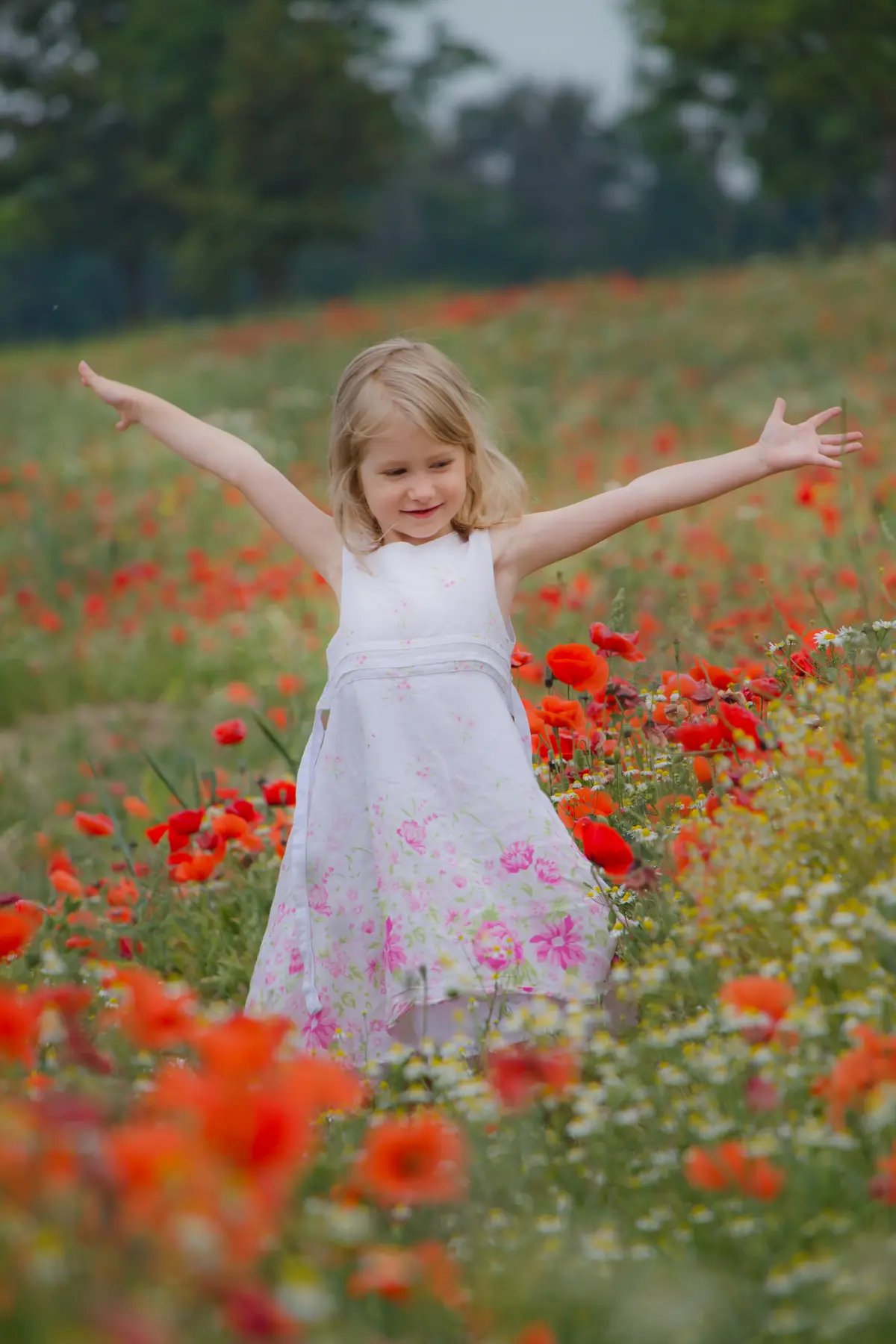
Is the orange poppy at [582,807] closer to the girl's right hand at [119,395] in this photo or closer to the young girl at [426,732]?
the young girl at [426,732]

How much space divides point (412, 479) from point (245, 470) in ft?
1.45

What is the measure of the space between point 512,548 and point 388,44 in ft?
107

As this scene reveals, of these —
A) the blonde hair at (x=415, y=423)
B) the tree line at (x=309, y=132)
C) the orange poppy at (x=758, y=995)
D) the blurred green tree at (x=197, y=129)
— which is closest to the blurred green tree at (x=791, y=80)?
the tree line at (x=309, y=132)

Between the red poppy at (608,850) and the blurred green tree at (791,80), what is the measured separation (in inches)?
767

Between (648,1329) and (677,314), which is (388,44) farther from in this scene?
(648,1329)

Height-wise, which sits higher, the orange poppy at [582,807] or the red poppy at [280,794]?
the red poppy at [280,794]

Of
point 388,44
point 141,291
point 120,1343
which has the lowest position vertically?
point 120,1343

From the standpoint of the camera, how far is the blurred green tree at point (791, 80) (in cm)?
1998

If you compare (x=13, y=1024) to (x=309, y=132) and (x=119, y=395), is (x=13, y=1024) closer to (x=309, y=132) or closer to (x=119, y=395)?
(x=119, y=395)

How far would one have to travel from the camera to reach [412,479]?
9.97 ft

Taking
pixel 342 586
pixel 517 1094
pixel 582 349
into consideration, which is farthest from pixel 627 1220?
pixel 582 349

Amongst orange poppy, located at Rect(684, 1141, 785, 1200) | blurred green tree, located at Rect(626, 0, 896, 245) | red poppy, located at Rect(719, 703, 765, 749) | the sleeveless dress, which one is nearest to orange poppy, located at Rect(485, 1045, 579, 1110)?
orange poppy, located at Rect(684, 1141, 785, 1200)

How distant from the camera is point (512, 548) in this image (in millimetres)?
3080

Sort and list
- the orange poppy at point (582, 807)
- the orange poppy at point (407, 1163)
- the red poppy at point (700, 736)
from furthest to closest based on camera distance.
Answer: the orange poppy at point (582, 807), the red poppy at point (700, 736), the orange poppy at point (407, 1163)
